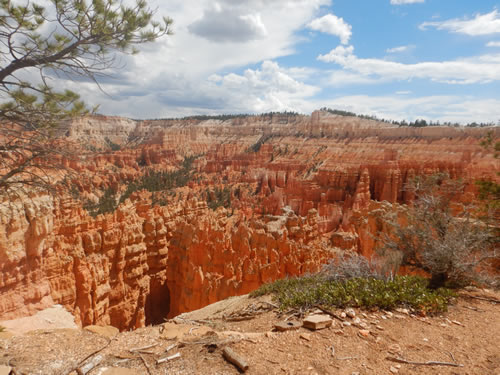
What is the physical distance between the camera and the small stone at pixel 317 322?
4332 mm

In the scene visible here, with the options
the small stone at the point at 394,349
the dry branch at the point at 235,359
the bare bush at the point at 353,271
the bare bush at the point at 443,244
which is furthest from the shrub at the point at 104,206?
the small stone at the point at 394,349

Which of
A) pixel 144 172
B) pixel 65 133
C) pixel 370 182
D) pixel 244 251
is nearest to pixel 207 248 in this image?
pixel 244 251

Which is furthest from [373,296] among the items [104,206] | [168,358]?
[104,206]

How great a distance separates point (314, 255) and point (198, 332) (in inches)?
430

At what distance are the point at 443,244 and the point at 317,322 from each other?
3.56 meters

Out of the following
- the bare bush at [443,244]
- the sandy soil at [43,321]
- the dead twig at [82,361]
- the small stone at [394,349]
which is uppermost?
the bare bush at [443,244]

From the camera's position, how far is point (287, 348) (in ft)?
12.9

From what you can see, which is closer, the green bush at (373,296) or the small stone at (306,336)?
the small stone at (306,336)

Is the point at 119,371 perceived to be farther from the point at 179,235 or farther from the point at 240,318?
→ the point at 179,235

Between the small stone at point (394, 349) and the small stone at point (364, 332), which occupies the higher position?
the small stone at point (364, 332)

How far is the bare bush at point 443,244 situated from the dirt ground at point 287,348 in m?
1.24

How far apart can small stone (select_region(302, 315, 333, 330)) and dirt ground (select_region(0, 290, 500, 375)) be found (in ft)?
0.25

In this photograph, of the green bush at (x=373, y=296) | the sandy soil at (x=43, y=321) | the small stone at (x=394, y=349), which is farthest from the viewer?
the sandy soil at (x=43, y=321)

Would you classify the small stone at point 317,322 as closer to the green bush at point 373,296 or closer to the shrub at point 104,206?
the green bush at point 373,296
